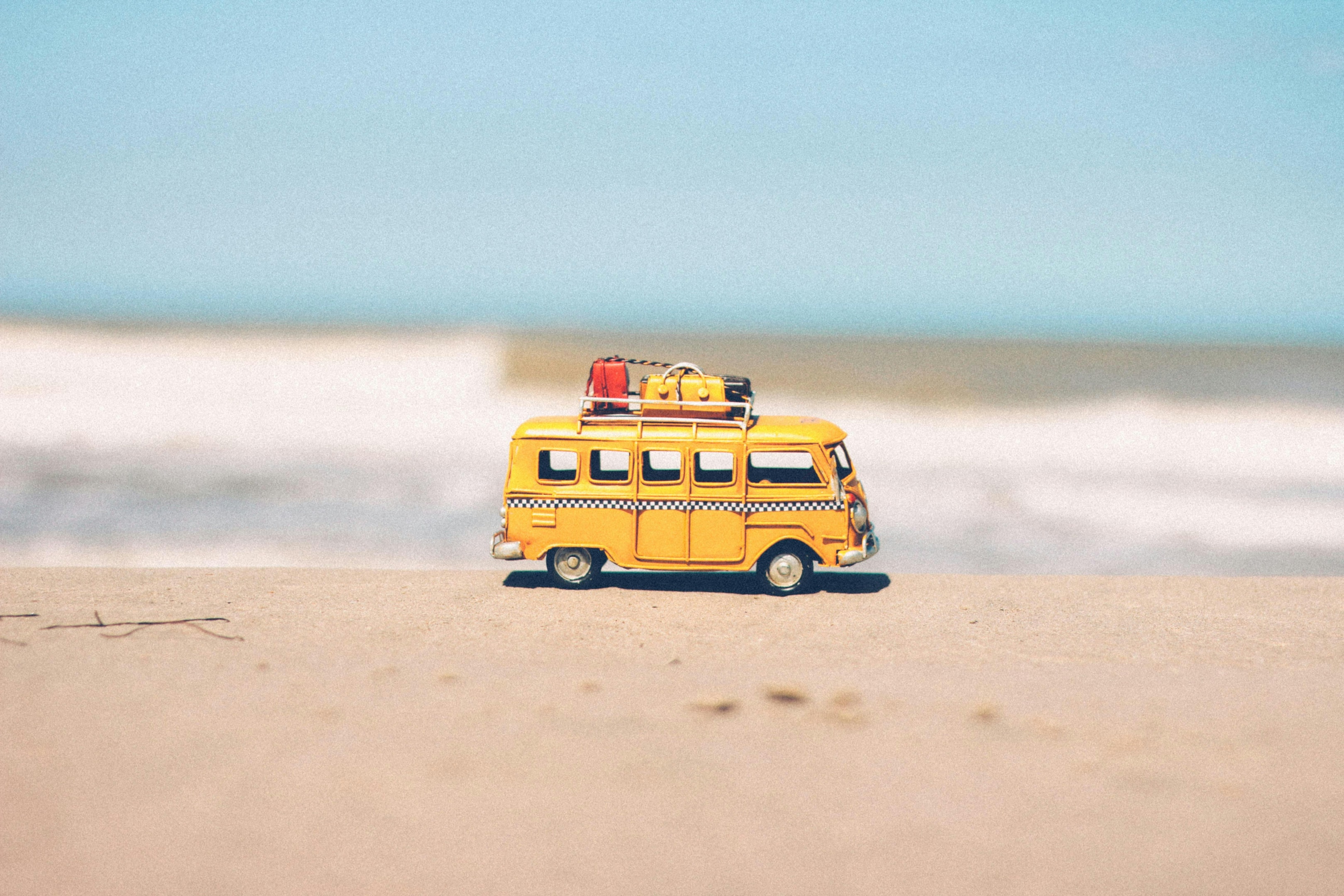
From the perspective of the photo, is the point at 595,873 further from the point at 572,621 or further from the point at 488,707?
the point at 572,621

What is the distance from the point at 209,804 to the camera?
5.81m

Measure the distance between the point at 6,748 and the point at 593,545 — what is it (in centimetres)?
573

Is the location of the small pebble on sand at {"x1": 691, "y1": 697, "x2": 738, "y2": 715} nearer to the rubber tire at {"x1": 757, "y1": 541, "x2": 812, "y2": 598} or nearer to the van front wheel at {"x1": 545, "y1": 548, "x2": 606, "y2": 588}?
the rubber tire at {"x1": 757, "y1": 541, "x2": 812, "y2": 598}

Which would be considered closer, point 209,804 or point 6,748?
point 209,804

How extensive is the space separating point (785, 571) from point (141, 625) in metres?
5.93

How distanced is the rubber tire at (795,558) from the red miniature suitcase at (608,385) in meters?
2.15

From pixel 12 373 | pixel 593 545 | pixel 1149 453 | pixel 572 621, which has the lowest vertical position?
pixel 572 621

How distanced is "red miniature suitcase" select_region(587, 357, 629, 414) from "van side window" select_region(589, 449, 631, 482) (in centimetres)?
59

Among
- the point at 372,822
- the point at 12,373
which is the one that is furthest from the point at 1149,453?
the point at 12,373

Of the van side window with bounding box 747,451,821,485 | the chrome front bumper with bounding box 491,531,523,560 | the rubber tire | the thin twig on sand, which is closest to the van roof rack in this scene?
the van side window with bounding box 747,451,821,485

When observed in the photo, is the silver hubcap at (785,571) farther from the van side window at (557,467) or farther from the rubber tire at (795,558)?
the van side window at (557,467)

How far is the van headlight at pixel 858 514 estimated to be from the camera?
11.1m

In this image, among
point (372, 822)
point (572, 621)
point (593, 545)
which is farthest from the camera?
point (593, 545)

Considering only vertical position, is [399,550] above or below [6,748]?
above
